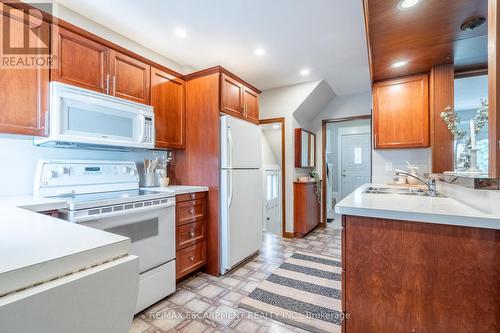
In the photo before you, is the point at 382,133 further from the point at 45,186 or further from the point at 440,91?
the point at 45,186

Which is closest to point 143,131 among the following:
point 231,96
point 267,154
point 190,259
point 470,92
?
point 231,96

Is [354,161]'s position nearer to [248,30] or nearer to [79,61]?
[248,30]

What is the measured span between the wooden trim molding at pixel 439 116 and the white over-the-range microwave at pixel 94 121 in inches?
118

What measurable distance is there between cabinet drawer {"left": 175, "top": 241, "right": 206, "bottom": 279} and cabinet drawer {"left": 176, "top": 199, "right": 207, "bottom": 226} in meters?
0.29

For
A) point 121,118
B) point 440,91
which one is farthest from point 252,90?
point 440,91

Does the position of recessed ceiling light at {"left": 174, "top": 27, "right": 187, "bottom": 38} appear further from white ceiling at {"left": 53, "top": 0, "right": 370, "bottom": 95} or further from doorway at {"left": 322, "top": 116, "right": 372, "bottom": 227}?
doorway at {"left": 322, "top": 116, "right": 372, "bottom": 227}

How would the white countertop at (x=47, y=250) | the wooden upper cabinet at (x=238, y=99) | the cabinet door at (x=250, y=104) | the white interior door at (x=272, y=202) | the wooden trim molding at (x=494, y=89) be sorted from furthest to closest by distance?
the white interior door at (x=272, y=202) → the cabinet door at (x=250, y=104) → the wooden upper cabinet at (x=238, y=99) → the wooden trim molding at (x=494, y=89) → the white countertop at (x=47, y=250)

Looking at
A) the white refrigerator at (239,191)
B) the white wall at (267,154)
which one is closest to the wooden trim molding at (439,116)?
the white refrigerator at (239,191)

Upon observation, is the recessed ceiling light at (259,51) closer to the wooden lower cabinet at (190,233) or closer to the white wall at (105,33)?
the white wall at (105,33)

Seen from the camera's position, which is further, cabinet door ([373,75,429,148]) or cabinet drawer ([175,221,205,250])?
cabinet door ([373,75,429,148])

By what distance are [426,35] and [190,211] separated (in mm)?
2598

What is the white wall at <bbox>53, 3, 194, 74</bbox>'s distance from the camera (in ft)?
6.55

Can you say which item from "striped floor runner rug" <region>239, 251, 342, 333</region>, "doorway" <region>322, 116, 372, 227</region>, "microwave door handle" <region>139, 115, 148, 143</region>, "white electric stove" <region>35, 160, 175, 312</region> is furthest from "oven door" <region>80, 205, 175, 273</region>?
"doorway" <region>322, 116, 372, 227</region>

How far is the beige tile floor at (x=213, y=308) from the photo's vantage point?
5.45 ft
